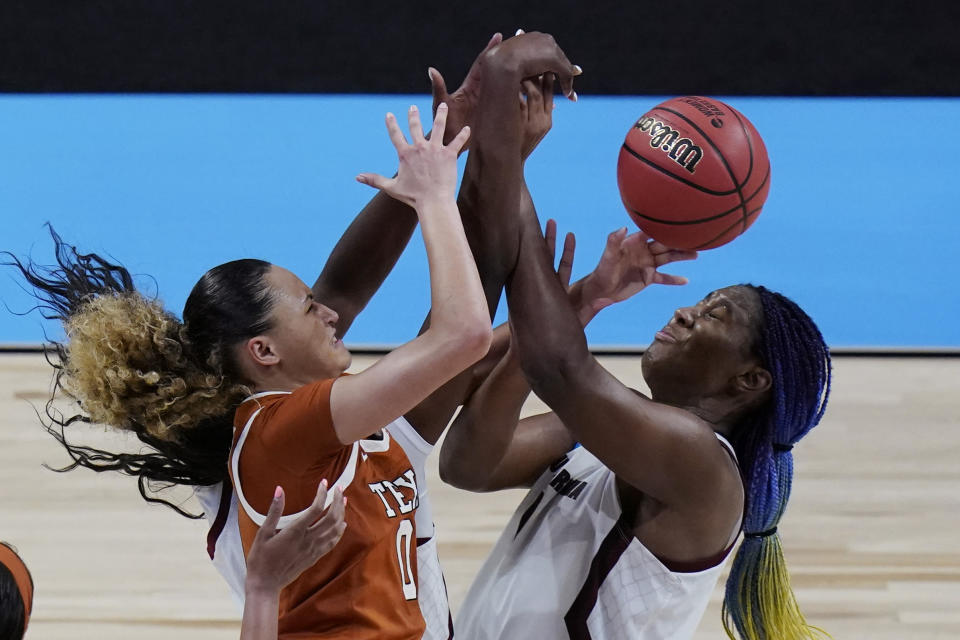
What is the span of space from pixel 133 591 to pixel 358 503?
194 cm

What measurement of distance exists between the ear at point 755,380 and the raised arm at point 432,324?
662 mm

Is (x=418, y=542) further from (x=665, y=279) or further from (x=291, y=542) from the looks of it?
(x=665, y=279)

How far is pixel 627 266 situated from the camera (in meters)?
2.33

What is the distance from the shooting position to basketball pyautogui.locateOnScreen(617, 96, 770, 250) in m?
2.24

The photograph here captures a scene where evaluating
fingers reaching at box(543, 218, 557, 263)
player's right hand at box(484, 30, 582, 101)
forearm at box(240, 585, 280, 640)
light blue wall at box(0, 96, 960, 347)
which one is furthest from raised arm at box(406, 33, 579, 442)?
light blue wall at box(0, 96, 960, 347)

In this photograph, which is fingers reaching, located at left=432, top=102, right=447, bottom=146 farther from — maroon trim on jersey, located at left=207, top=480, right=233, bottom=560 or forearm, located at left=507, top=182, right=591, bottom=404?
maroon trim on jersey, located at left=207, top=480, right=233, bottom=560

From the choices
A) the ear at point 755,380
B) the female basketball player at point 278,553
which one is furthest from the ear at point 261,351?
the ear at point 755,380

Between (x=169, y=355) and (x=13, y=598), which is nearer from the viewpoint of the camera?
(x=13, y=598)

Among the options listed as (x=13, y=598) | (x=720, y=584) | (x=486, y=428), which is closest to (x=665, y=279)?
(x=486, y=428)

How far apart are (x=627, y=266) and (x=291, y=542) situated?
88 cm

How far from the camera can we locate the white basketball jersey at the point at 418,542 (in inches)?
87.1

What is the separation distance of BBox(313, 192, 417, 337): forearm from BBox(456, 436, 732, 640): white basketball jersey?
0.54 metres

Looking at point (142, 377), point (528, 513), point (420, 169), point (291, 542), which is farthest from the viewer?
point (528, 513)

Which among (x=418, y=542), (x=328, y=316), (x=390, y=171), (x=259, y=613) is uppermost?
(x=328, y=316)
